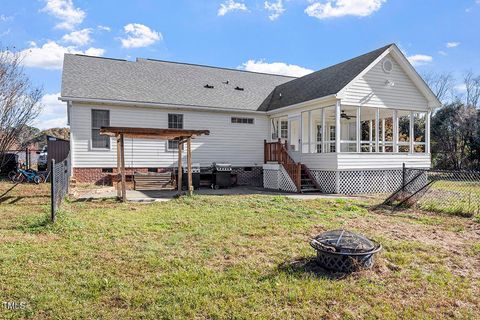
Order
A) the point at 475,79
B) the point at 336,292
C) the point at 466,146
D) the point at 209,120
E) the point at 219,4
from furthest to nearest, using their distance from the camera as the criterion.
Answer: the point at 475,79 → the point at 466,146 → the point at 209,120 → the point at 219,4 → the point at 336,292

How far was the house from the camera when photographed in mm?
13711

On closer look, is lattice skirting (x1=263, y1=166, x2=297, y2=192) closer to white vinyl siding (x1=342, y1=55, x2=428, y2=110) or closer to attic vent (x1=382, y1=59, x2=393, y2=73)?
white vinyl siding (x1=342, y1=55, x2=428, y2=110)

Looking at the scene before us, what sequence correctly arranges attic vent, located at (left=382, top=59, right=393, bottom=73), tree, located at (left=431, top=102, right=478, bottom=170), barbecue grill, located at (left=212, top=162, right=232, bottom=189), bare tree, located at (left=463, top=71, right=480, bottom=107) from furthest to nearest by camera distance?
bare tree, located at (left=463, top=71, right=480, bottom=107)
tree, located at (left=431, top=102, right=478, bottom=170)
barbecue grill, located at (left=212, top=162, right=232, bottom=189)
attic vent, located at (left=382, top=59, right=393, bottom=73)

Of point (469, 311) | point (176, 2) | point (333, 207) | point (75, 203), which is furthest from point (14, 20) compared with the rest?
point (469, 311)

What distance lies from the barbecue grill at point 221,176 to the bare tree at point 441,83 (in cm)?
3294

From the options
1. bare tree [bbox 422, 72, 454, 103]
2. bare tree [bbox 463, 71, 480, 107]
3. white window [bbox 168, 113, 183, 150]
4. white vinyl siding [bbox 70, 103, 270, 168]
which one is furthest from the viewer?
bare tree [bbox 422, 72, 454, 103]

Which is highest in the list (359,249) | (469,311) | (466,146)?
(466,146)

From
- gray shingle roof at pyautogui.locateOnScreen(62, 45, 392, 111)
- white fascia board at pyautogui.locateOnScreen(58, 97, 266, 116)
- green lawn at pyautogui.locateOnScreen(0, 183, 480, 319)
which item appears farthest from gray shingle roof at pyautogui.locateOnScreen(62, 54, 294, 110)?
green lawn at pyautogui.locateOnScreen(0, 183, 480, 319)

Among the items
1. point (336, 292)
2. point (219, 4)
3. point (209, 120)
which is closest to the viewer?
point (336, 292)

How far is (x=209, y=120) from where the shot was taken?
16281 millimetres

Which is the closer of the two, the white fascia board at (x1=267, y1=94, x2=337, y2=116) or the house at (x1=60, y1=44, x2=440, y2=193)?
the white fascia board at (x1=267, y1=94, x2=337, y2=116)

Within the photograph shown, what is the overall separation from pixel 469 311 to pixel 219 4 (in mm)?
13005

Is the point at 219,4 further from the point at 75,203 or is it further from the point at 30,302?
the point at 30,302

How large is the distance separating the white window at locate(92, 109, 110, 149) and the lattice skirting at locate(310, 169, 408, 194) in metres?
8.91
